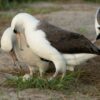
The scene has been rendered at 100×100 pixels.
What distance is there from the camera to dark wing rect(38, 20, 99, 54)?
740cm

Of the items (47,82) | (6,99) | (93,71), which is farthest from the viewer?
(93,71)

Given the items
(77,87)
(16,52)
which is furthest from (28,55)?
(77,87)

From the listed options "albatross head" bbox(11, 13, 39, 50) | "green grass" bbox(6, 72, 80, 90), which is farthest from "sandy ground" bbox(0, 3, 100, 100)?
"albatross head" bbox(11, 13, 39, 50)

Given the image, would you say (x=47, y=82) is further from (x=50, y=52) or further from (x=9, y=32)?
(x=9, y=32)

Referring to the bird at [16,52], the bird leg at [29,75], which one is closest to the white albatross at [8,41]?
the bird at [16,52]

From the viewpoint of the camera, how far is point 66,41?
752cm

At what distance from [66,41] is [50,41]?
0.95 ft

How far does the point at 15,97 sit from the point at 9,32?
1.18 m

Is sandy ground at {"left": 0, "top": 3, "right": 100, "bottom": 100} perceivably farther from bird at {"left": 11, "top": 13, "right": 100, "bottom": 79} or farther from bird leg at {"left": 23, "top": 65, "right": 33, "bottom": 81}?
bird at {"left": 11, "top": 13, "right": 100, "bottom": 79}

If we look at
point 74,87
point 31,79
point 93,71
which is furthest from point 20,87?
point 93,71

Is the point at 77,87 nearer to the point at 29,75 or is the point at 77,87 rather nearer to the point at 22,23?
the point at 29,75

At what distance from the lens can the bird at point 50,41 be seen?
7.25 metres

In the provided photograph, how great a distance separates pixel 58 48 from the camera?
739 cm

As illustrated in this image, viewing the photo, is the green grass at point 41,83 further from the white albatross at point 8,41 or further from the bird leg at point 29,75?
the white albatross at point 8,41
